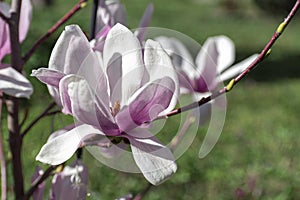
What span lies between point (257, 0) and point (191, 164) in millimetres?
973

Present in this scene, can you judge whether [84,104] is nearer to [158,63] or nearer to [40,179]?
[158,63]

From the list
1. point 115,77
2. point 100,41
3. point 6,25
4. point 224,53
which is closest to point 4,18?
point 6,25

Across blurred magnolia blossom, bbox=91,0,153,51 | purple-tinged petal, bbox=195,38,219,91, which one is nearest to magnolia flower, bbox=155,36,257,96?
purple-tinged petal, bbox=195,38,219,91

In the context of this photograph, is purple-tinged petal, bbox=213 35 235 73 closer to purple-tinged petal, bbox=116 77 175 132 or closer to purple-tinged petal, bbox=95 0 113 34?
purple-tinged petal, bbox=95 0 113 34

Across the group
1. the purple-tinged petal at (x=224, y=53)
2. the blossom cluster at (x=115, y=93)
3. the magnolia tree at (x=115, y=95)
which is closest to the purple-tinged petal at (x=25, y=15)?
the magnolia tree at (x=115, y=95)

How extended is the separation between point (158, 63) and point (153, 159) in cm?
14

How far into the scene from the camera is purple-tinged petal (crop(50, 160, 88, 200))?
3.98 feet

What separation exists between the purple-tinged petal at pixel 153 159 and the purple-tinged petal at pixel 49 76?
142 millimetres

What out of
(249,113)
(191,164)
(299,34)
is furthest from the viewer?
(299,34)

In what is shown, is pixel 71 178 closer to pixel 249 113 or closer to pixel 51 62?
pixel 51 62

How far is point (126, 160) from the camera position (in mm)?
1151

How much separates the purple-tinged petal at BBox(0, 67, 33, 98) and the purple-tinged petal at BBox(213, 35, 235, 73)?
59 centimetres

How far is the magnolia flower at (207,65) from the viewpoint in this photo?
150 cm

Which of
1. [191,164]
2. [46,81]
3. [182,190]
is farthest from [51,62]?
[182,190]
